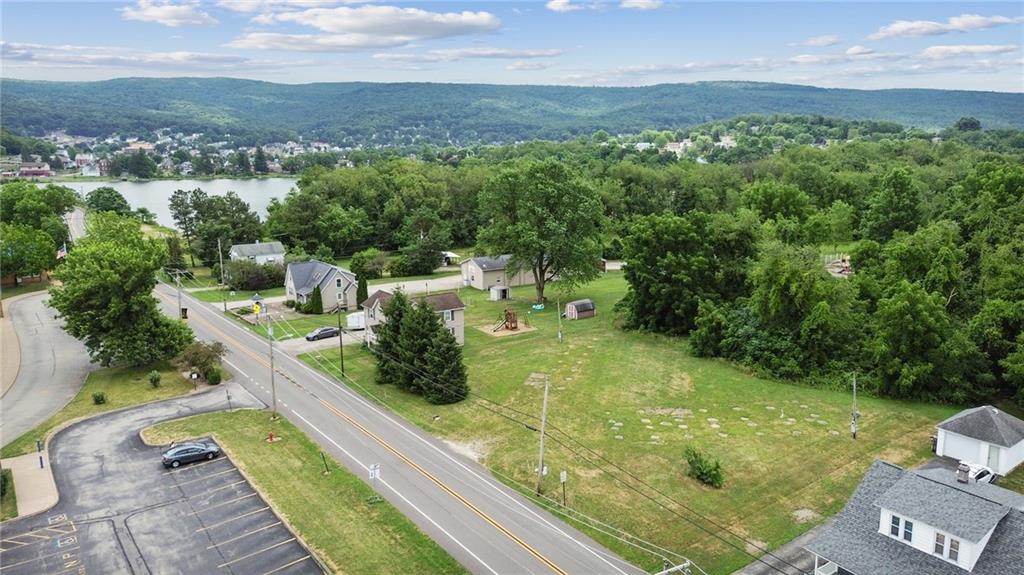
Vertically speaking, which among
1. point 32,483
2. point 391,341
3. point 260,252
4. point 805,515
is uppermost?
point 391,341

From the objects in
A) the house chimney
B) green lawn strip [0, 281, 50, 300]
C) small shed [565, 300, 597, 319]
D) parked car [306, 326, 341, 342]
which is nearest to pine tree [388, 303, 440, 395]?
parked car [306, 326, 341, 342]

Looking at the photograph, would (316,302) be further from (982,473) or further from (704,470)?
(982,473)

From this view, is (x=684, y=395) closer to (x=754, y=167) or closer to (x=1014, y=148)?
(x=754, y=167)

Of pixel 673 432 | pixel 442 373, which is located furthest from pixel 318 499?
pixel 673 432

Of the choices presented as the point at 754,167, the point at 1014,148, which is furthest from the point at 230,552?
the point at 1014,148

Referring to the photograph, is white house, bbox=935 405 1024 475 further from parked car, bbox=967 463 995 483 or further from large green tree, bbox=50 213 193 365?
large green tree, bbox=50 213 193 365

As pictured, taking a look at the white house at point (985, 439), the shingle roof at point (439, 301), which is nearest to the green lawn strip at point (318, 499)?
the shingle roof at point (439, 301)
